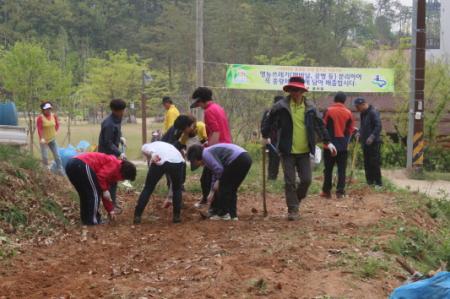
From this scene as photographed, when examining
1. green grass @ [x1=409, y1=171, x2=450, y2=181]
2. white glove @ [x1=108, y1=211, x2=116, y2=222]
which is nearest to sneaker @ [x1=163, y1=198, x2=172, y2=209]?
white glove @ [x1=108, y1=211, x2=116, y2=222]

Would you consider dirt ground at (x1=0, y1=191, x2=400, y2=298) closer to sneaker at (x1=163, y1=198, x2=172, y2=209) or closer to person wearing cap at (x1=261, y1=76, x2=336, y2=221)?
sneaker at (x1=163, y1=198, x2=172, y2=209)

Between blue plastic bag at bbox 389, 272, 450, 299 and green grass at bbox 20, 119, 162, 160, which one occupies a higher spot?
blue plastic bag at bbox 389, 272, 450, 299

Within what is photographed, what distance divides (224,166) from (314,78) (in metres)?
11.3

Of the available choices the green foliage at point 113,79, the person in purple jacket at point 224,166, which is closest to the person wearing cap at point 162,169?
the person in purple jacket at point 224,166

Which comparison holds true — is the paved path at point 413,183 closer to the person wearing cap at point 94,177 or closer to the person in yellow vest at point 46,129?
the person in yellow vest at point 46,129

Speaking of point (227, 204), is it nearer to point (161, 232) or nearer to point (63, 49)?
point (161, 232)

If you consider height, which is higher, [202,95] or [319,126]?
[202,95]

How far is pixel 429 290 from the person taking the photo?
3.92 m

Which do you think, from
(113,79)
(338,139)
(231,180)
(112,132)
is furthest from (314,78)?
(113,79)

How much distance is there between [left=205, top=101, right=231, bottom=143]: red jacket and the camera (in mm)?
8789

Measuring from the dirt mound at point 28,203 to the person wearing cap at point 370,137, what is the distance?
18.1ft

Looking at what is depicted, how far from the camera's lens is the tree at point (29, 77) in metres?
24.1

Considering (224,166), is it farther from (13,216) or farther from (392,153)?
(392,153)

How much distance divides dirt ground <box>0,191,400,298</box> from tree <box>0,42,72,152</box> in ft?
55.4
